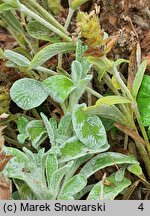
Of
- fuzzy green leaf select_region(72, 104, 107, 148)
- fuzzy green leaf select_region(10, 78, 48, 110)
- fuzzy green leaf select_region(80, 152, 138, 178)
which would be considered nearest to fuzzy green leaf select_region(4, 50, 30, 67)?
fuzzy green leaf select_region(10, 78, 48, 110)

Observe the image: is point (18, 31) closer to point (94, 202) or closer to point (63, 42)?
point (63, 42)

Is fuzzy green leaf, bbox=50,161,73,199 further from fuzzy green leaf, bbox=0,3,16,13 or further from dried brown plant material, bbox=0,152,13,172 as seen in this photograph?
fuzzy green leaf, bbox=0,3,16,13

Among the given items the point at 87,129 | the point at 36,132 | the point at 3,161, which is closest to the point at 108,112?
the point at 87,129

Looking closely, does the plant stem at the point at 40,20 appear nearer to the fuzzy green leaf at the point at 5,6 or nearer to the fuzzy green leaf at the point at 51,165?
the fuzzy green leaf at the point at 5,6

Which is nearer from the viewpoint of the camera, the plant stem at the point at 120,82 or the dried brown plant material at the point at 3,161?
the dried brown plant material at the point at 3,161

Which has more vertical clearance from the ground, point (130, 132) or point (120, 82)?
point (120, 82)

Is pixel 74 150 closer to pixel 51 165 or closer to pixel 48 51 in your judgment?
pixel 51 165

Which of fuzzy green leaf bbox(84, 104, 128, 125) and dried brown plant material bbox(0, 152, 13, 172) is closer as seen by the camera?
dried brown plant material bbox(0, 152, 13, 172)

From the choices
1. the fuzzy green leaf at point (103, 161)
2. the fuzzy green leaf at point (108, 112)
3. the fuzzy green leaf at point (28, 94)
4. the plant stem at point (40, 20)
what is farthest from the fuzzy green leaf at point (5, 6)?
the fuzzy green leaf at point (103, 161)

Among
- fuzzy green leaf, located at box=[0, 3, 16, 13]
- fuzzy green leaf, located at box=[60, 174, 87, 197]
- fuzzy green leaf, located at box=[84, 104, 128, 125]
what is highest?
fuzzy green leaf, located at box=[0, 3, 16, 13]
